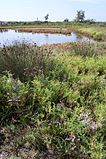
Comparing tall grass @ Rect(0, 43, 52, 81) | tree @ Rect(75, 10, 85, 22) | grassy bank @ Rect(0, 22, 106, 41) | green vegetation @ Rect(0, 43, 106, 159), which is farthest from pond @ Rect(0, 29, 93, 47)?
tree @ Rect(75, 10, 85, 22)

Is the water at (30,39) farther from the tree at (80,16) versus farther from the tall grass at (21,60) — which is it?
the tree at (80,16)

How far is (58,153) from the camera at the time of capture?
167 inches

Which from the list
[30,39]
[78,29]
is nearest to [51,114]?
[30,39]

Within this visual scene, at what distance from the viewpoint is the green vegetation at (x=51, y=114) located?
428 centimetres

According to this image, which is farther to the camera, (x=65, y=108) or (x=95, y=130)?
(x=65, y=108)

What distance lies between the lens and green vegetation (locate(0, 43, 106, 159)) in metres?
4.28

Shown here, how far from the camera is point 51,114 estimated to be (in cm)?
489

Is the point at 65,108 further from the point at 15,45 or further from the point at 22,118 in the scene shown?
the point at 15,45

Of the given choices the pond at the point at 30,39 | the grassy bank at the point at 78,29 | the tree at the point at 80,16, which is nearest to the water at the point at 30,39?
the pond at the point at 30,39

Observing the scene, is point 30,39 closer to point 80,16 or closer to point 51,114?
point 51,114

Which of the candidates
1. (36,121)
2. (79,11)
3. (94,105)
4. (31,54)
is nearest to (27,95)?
(36,121)

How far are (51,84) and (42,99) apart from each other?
1.55 feet

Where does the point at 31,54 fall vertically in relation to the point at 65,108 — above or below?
above

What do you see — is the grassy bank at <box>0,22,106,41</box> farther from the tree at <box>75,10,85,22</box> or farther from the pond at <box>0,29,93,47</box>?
the tree at <box>75,10,85,22</box>
